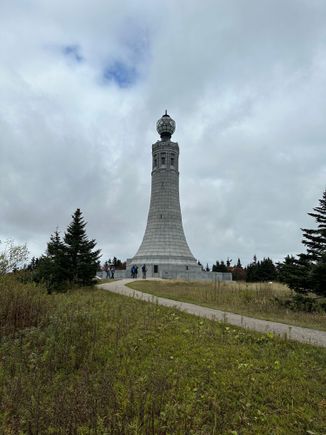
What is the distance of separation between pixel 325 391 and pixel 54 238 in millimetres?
24783

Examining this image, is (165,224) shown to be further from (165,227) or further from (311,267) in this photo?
(311,267)

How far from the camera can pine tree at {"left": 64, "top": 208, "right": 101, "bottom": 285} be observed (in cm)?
2169

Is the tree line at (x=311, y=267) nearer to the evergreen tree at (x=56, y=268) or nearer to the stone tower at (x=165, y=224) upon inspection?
the evergreen tree at (x=56, y=268)

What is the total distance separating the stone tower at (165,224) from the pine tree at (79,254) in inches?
802

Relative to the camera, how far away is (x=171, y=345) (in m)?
7.42

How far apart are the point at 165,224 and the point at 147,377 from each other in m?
42.1

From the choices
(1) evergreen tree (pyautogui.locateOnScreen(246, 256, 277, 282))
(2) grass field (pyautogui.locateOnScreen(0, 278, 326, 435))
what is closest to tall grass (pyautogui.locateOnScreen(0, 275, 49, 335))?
(2) grass field (pyautogui.locateOnScreen(0, 278, 326, 435))

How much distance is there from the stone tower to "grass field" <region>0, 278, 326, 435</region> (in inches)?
1309

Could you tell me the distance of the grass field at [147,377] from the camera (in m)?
4.48

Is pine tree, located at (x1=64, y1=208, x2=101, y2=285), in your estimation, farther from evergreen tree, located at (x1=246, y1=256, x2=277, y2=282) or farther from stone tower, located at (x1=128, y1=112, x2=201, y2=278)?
evergreen tree, located at (x1=246, y1=256, x2=277, y2=282)

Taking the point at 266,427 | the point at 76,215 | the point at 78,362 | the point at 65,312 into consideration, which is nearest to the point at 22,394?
the point at 78,362

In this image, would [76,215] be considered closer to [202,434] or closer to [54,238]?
[54,238]

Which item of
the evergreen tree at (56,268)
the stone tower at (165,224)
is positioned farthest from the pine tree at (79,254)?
the stone tower at (165,224)

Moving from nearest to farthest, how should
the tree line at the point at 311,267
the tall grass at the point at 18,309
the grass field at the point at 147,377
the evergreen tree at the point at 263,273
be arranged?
the grass field at the point at 147,377 < the tall grass at the point at 18,309 < the tree line at the point at 311,267 < the evergreen tree at the point at 263,273
